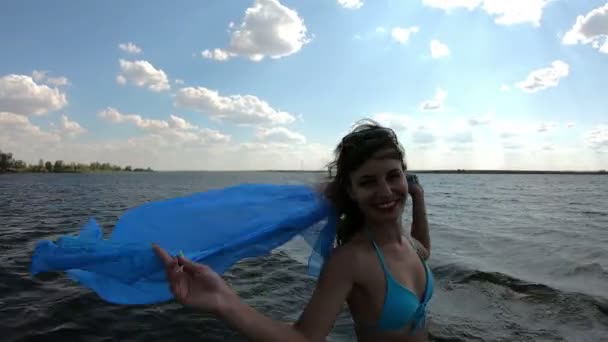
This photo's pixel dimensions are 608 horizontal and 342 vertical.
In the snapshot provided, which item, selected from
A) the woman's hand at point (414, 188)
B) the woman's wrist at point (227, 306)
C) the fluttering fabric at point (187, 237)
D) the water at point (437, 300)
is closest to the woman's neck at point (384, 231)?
the fluttering fabric at point (187, 237)

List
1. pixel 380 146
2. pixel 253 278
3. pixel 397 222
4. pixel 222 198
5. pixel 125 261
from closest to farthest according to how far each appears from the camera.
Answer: pixel 125 261 → pixel 380 146 → pixel 397 222 → pixel 222 198 → pixel 253 278

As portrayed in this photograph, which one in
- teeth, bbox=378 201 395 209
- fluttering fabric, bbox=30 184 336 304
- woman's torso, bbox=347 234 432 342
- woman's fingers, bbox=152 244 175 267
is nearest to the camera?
woman's fingers, bbox=152 244 175 267

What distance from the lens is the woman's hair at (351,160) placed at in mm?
2862

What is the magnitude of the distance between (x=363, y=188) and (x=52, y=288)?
7.48 meters

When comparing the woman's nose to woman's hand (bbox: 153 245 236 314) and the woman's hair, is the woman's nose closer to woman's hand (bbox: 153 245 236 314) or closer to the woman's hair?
the woman's hair

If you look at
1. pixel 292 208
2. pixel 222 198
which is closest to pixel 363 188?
pixel 292 208

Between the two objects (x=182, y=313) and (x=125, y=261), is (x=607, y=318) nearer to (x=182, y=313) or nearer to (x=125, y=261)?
(x=182, y=313)

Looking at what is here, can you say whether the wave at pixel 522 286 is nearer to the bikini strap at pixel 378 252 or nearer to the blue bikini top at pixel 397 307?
the blue bikini top at pixel 397 307

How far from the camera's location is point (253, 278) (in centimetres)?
914

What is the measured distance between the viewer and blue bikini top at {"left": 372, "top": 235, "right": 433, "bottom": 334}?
2.81 m

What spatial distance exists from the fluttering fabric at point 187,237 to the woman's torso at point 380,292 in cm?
57

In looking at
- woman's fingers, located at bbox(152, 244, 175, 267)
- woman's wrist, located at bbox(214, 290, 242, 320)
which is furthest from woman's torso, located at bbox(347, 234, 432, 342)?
woman's fingers, located at bbox(152, 244, 175, 267)

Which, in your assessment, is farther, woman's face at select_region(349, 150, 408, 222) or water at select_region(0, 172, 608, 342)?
water at select_region(0, 172, 608, 342)

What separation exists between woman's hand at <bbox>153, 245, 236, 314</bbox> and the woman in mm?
44
